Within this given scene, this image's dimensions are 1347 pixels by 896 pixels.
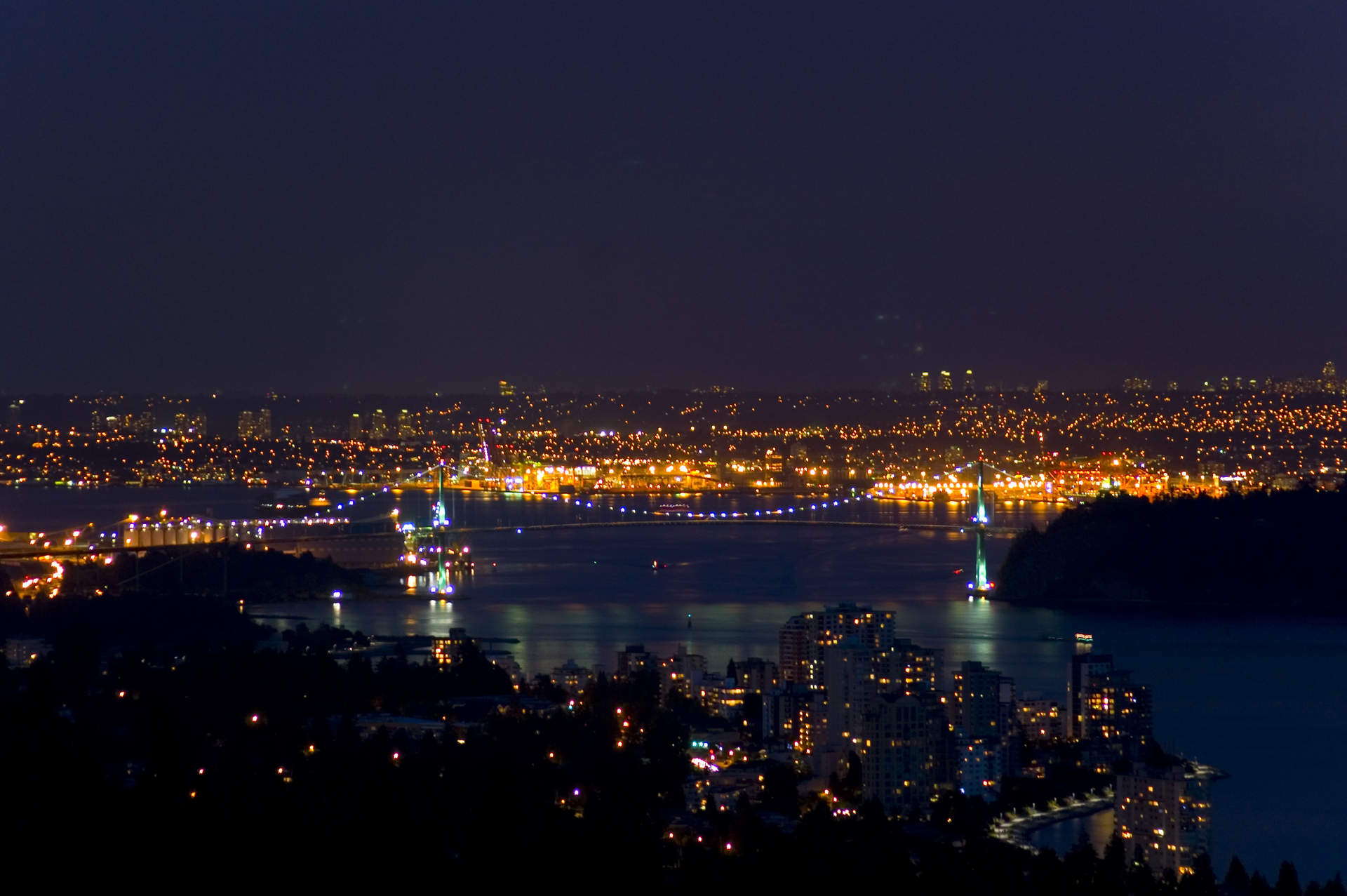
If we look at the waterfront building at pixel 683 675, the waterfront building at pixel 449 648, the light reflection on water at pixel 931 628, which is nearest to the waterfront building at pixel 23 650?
the waterfront building at pixel 449 648

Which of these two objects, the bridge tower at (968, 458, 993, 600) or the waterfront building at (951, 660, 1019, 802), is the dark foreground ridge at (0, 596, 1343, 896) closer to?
the waterfront building at (951, 660, 1019, 802)

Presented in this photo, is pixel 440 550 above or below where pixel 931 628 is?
above

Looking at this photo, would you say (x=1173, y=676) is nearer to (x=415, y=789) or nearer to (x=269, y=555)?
(x=415, y=789)

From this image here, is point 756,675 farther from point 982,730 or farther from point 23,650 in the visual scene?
point 23,650

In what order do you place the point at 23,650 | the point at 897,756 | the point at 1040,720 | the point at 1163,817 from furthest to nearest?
the point at 23,650 → the point at 1040,720 → the point at 897,756 → the point at 1163,817

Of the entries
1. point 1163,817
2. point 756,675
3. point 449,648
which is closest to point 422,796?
point 1163,817

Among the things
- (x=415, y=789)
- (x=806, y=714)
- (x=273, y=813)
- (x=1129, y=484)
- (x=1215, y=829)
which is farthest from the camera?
(x=1129, y=484)

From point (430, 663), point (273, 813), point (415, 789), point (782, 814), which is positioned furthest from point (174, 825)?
point (430, 663)
